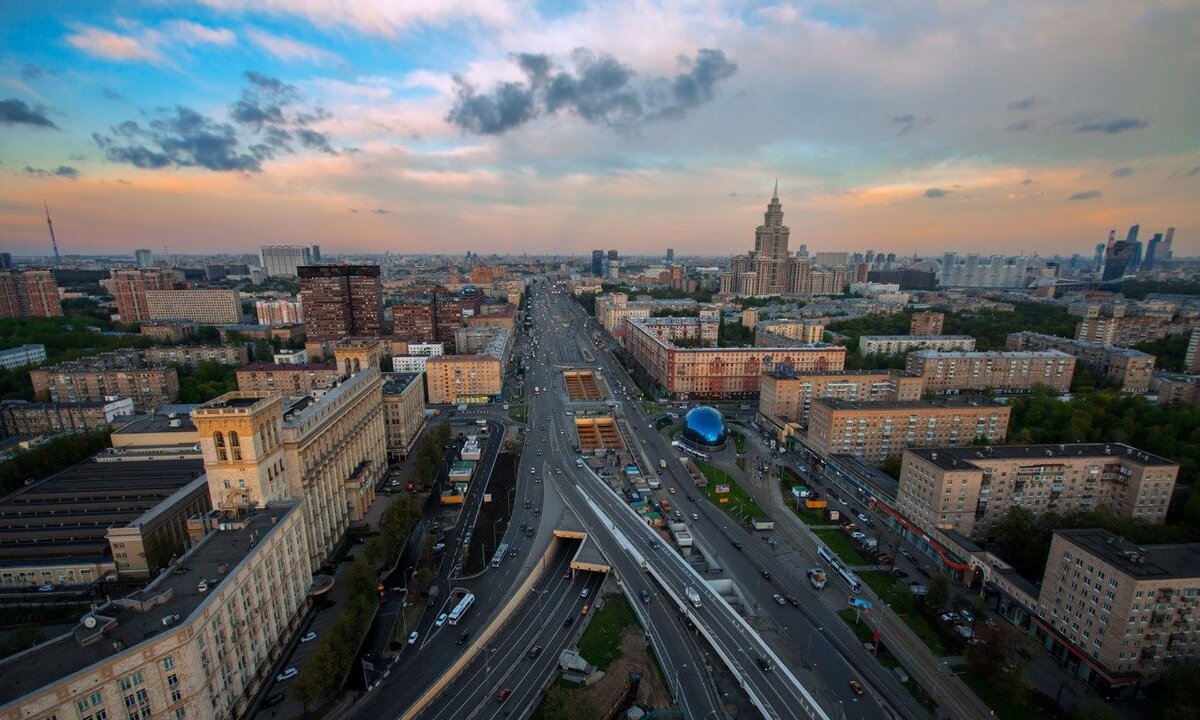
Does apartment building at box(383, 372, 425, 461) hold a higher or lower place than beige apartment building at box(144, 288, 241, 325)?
lower

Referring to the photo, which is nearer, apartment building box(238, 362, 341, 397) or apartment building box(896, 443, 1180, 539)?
apartment building box(896, 443, 1180, 539)

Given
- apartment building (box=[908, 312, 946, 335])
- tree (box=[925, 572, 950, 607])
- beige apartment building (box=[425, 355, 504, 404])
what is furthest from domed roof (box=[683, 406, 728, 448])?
apartment building (box=[908, 312, 946, 335])

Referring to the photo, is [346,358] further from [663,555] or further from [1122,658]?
[1122,658]

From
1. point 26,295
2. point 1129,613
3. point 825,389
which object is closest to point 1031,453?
point 1129,613

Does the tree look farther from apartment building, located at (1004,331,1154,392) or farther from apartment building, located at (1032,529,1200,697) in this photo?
apartment building, located at (1004,331,1154,392)

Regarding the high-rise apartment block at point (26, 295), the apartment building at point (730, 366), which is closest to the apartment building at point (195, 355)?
the high-rise apartment block at point (26, 295)

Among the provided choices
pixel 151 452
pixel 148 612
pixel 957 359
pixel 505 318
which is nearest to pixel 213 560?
pixel 148 612
